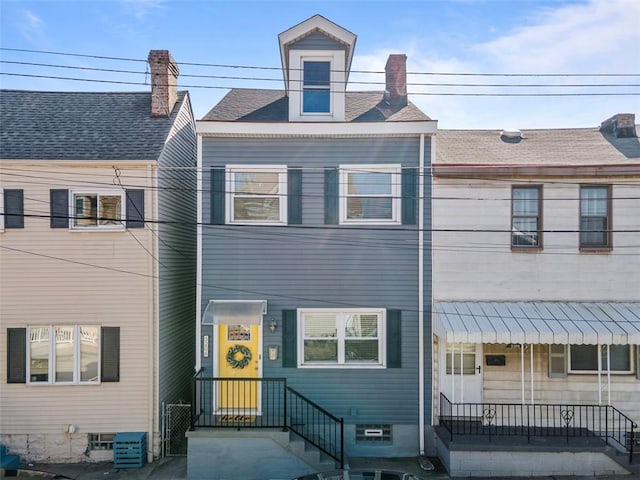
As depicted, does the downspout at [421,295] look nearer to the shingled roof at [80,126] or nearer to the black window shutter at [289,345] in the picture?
the black window shutter at [289,345]

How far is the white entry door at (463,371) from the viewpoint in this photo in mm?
9305

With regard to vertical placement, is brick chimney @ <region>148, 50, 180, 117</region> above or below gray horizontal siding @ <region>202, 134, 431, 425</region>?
above

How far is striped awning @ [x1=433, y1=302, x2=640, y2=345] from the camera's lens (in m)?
8.29

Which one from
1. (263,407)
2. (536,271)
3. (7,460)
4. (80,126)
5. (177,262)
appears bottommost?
(7,460)

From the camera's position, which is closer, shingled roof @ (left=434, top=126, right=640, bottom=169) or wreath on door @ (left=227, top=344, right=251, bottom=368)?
wreath on door @ (left=227, top=344, right=251, bottom=368)

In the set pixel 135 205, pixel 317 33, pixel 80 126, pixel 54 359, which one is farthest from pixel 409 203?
pixel 54 359

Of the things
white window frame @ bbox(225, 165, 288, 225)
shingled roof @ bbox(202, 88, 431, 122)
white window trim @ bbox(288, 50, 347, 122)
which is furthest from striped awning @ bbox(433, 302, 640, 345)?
white window trim @ bbox(288, 50, 347, 122)

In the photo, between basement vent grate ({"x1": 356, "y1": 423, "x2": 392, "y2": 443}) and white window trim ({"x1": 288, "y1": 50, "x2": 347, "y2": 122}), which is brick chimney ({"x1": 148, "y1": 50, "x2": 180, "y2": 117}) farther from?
basement vent grate ({"x1": 356, "y1": 423, "x2": 392, "y2": 443})

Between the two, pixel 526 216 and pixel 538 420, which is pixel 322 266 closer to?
pixel 526 216

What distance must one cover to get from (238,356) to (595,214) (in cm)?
859

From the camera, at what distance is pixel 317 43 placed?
984 cm

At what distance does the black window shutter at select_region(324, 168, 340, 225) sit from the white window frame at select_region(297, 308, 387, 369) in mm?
1978

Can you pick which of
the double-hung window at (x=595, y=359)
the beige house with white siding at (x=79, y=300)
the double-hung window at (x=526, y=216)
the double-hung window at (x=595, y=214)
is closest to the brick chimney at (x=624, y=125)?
the double-hung window at (x=595, y=214)

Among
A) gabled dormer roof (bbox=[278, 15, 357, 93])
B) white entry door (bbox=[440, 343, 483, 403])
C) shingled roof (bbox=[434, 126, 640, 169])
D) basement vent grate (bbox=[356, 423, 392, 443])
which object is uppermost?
gabled dormer roof (bbox=[278, 15, 357, 93])
